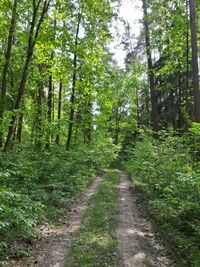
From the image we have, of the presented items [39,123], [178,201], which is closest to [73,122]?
[39,123]

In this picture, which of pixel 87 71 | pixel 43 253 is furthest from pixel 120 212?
pixel 87 71

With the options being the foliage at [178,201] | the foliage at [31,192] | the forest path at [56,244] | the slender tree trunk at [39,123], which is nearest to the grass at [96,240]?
the forest path at [56,244]

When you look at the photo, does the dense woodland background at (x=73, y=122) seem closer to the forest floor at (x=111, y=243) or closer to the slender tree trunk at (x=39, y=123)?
the slender tree trunk at (x=39, y=123)

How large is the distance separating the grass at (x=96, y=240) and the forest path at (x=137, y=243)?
0.21 meters

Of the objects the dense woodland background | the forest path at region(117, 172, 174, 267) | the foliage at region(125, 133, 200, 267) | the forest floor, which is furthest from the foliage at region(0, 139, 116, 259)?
the foliage at region(125, 133, 200, 267)

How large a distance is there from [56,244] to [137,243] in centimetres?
189

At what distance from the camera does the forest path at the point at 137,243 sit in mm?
5074

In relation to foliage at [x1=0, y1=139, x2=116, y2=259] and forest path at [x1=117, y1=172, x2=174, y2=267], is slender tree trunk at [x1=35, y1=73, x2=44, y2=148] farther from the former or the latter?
forest path at [x1=117, y1=172, x2=174, y2=267]

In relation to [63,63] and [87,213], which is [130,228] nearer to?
[87,213]

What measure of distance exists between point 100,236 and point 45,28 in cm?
960

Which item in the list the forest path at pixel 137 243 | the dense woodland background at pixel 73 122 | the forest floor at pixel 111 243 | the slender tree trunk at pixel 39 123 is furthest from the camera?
the slender tree trunk at pixel 39 123

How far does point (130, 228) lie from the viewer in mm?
6969

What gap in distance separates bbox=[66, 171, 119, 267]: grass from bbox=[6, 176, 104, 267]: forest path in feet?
0.55

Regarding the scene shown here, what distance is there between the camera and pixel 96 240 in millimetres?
5961
